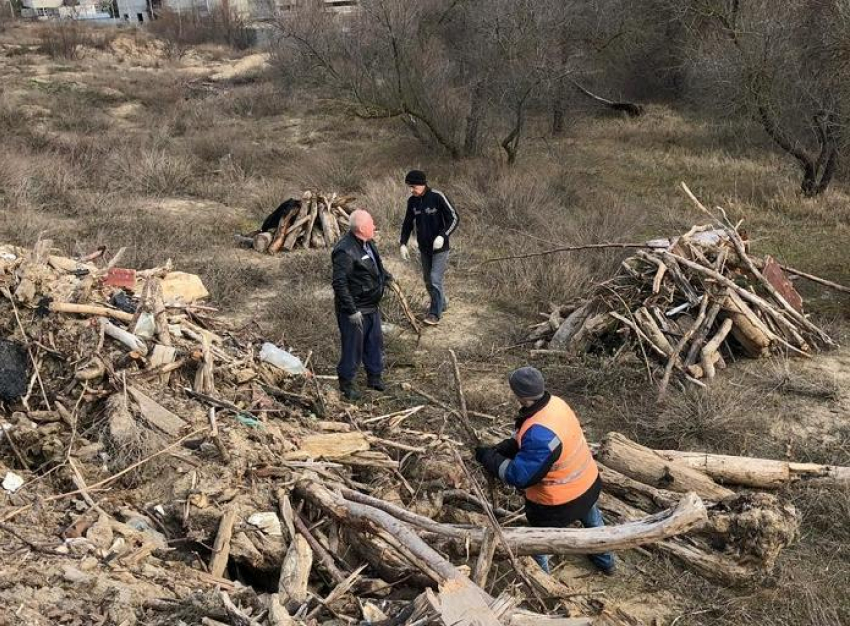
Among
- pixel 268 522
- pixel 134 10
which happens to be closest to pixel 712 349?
pixel 268 522

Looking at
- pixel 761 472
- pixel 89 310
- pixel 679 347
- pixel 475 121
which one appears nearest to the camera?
pixel 761 472

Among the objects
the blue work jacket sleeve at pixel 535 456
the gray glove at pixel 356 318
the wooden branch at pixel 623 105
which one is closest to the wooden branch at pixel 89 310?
the gray glove at pixel 356 318

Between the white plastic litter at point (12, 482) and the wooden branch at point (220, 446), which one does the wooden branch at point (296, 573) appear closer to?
the wooden branch at point (220, 446)

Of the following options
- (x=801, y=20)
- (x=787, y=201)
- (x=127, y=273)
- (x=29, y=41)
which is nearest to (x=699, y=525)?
(x=127, y=273)

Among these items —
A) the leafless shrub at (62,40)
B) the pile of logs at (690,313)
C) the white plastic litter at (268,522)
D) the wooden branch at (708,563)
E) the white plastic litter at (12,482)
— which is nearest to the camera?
the white plastic litter at (268,522)

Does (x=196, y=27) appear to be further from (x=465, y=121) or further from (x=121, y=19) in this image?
(x=465, y=121)

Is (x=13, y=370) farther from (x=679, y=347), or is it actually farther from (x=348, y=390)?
(x=679, y=347)

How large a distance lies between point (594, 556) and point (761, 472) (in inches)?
64.0

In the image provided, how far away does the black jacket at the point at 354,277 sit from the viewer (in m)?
6.06

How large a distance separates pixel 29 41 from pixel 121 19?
20.5 m

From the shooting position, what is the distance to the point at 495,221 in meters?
12.6

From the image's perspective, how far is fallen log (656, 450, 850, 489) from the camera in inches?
200

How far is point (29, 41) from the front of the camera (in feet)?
116

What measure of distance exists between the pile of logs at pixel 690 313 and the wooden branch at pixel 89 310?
4464 mm
